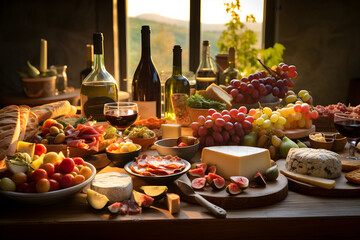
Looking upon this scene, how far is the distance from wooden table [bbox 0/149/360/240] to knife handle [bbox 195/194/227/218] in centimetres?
2

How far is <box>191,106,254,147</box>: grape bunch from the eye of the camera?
Result: 141cm

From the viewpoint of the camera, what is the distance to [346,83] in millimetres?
4145

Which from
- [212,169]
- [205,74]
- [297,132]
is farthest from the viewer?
[205,74]

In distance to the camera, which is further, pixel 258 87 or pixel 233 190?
pixel 258 87

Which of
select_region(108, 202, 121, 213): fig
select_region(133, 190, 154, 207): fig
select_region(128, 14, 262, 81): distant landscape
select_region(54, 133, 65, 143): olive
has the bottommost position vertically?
select_region(108, 202, 121, 213): fig

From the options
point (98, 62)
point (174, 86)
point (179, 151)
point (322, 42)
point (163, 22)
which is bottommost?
point (179, 151)

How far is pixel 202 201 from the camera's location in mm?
930

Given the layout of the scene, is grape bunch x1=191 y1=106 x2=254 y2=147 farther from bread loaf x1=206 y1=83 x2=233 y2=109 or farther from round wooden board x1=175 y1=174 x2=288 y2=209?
round wooden board x1=175 y1=174 x2=288 y2=209

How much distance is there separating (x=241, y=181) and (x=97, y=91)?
3.14ft

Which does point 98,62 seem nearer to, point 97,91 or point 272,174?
point 97,91

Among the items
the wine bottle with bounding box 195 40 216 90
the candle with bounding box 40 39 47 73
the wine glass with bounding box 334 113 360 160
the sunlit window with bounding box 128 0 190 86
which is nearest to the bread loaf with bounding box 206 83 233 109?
the wine bottle with bounding box 195 40 216 90

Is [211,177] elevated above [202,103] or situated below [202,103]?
below

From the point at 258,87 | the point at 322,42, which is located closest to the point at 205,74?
the point at 258,87

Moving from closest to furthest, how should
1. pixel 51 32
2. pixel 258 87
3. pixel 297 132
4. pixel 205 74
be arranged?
pixel 297 132, pixel 258 87, pixel 205 74, pixel 51 32
